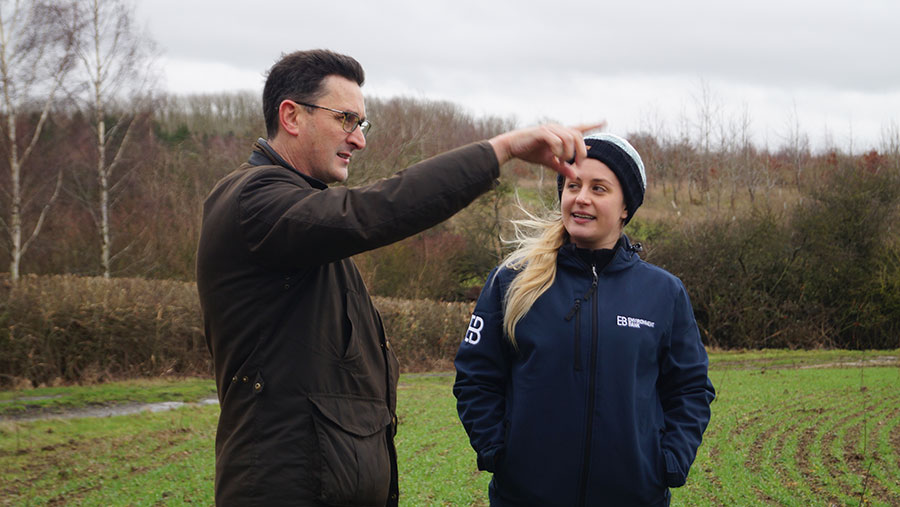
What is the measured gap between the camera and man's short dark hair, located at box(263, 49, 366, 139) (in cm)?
269

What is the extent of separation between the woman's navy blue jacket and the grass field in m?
4.79

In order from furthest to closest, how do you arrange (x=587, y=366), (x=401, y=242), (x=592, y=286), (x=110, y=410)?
(x=401, y=242) → (x=110, y=410) → (x=592, y=286) → (x=587, y=366)

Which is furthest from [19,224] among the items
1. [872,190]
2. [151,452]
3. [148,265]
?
[872,190]

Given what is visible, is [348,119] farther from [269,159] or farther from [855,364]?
[855,364]

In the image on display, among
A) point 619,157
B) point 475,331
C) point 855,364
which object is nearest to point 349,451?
point 475,331

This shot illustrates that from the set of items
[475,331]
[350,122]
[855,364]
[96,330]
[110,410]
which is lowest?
[855,364]

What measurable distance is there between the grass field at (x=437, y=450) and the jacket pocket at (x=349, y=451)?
17.3 feet

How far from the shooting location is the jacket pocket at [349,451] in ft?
7.89

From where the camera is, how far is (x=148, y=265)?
28.5 metres

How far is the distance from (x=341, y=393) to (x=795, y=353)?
2558cm

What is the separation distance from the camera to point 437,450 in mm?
10016

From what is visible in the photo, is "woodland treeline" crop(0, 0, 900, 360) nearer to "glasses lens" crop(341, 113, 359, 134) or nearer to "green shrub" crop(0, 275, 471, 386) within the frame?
"green shrub" crop(0, 275, 471, 386)

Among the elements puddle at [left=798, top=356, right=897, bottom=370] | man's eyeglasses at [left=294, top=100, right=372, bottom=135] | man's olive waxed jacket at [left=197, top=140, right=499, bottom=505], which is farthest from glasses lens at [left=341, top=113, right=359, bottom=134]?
puddle at [left=798, top=356, right=897, bottom=370]

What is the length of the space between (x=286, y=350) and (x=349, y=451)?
1.21 ft
